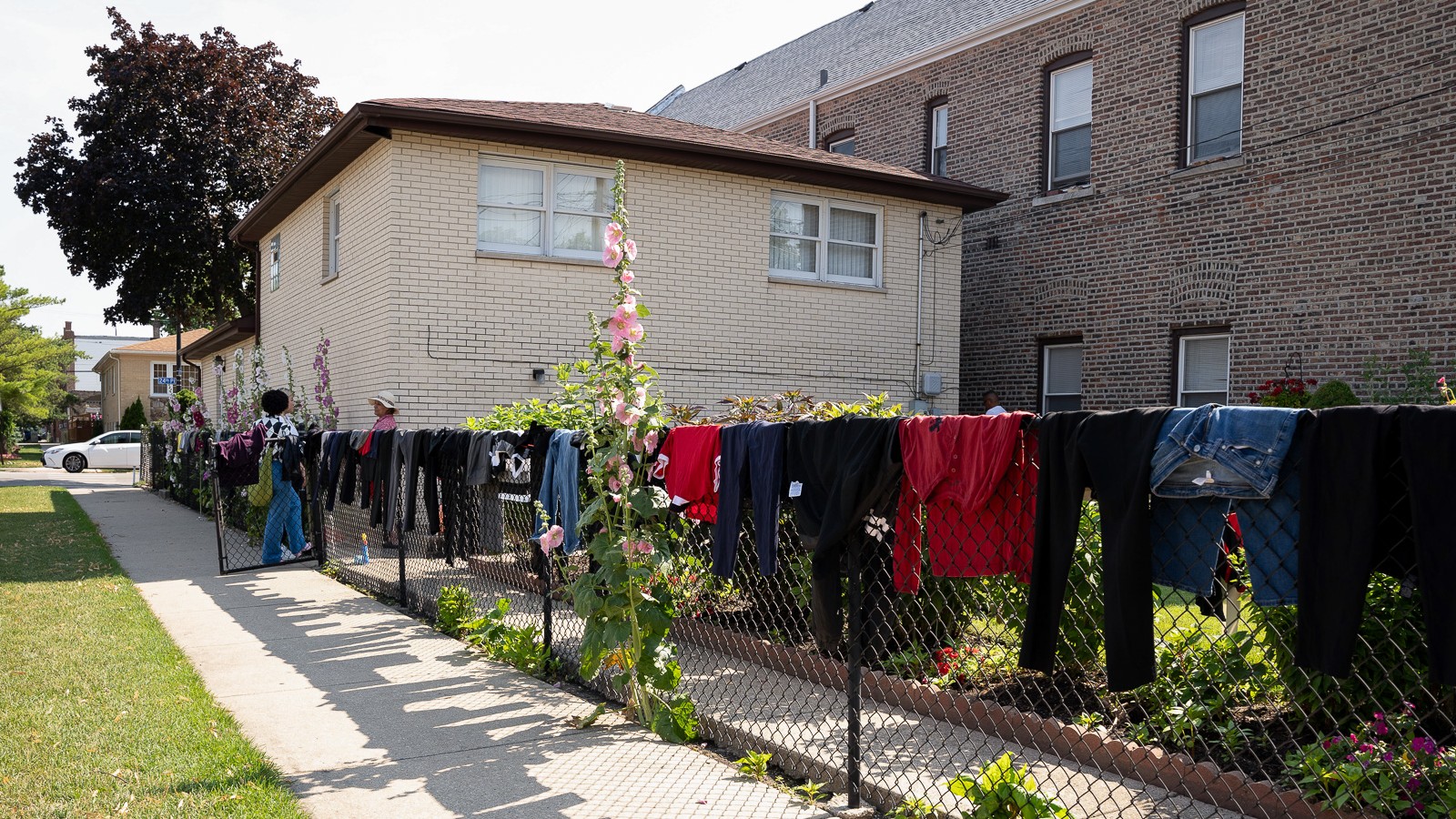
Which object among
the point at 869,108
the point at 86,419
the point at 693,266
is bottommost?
the point at 86,419

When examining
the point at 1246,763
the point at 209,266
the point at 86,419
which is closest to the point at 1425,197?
the point at 1246,763

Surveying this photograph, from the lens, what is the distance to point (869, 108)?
65.5 feet

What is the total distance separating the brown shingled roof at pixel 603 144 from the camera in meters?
12.9

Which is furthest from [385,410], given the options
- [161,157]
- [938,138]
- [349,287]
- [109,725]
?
[161,157]

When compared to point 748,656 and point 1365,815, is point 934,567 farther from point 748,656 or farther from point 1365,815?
point 748,656

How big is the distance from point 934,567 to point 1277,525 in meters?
1.37

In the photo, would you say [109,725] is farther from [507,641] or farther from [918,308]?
[918,308]

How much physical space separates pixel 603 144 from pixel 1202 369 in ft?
27.6

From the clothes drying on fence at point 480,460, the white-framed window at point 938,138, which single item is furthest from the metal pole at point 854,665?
the white-framed window at point 938,138

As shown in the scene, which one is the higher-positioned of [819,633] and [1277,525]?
[1277,525]

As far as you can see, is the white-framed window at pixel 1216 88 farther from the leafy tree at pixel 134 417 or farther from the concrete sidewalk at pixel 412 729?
the leafy tree at pixel 134 417

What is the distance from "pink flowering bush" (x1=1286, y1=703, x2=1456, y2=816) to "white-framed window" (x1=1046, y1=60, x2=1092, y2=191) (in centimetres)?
1264

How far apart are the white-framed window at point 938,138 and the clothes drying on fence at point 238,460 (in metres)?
11.9

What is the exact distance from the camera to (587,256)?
47.0ft
